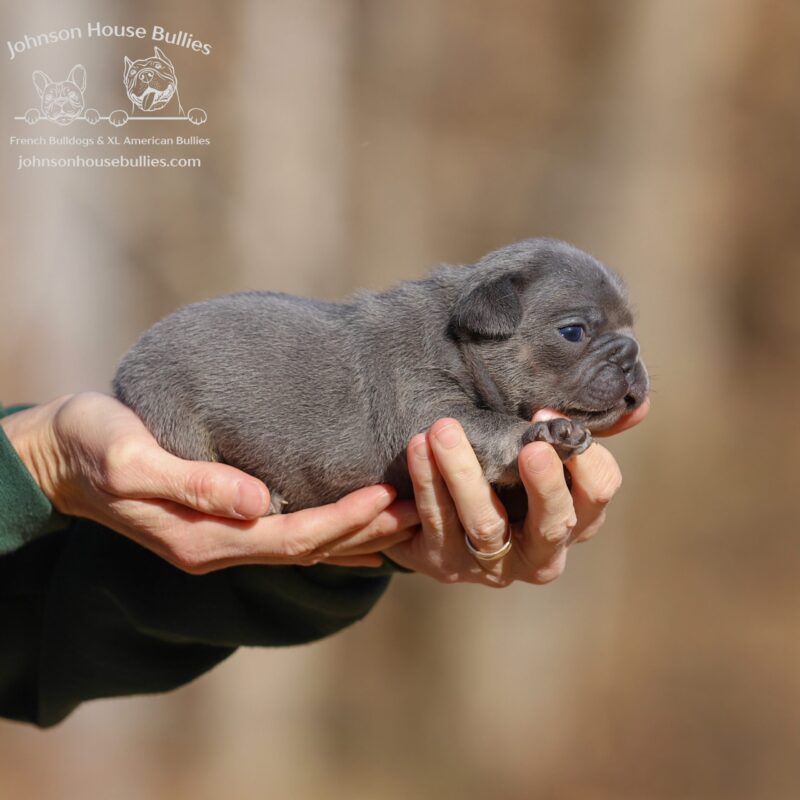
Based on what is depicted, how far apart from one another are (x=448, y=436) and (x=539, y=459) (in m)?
0.25

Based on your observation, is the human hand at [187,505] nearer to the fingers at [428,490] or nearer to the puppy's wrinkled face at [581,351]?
the fingers at [428,490]

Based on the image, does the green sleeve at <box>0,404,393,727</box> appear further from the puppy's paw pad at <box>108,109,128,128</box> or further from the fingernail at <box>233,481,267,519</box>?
the puppy's paw pad at <box>108,109,128,128</box>

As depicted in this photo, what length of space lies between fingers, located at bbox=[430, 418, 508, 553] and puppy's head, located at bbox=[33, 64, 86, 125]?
11.1 feet

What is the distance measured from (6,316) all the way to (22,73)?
1514 millimetres

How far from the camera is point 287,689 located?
6.49 metres

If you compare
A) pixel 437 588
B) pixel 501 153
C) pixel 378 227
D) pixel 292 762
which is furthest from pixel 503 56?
pixel 292 762

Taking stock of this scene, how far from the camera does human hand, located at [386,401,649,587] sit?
252 centimetres

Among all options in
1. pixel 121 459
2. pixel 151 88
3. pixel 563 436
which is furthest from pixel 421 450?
pixel 151 88

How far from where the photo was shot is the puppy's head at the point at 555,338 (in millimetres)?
2746

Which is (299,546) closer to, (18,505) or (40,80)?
(18,505)

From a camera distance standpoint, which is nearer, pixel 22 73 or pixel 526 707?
pixel 22 73

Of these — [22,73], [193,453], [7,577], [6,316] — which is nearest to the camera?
[193,453]

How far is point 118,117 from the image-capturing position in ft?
15.9

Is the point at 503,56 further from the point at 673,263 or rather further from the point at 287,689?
the point at 287,689
